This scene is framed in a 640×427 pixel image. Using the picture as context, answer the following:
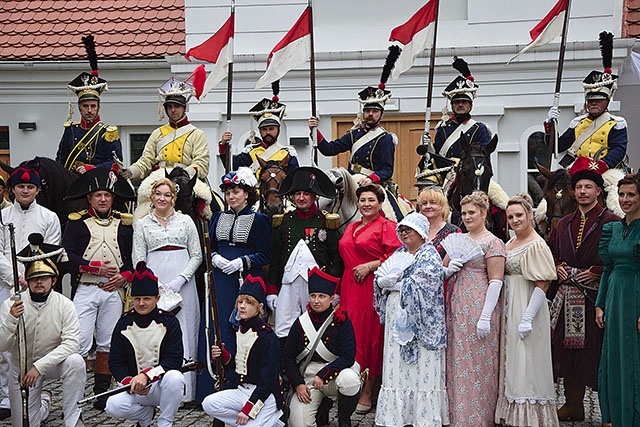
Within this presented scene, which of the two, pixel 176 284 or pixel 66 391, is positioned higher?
pixel 176 284

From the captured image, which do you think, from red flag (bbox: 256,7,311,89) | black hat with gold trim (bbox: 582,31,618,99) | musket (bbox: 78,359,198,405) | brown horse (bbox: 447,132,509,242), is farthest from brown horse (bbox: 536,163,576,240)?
musket (bbox: 78,359,198,405)

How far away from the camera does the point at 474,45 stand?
13.1 m

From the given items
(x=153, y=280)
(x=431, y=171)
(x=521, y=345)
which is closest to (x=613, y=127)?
(x=431, y=171)

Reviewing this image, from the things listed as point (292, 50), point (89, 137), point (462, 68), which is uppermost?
point (292, 50)

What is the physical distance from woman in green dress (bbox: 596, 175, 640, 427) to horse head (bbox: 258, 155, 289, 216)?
10.6 feet

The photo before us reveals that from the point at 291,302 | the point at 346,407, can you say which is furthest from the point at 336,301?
the point at 346,407

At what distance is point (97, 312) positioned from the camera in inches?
328

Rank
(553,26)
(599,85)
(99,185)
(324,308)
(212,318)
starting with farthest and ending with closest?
(553,26)
(599,85)
(99,185)
(212,318)
(324,308)

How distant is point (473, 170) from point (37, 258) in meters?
4.06

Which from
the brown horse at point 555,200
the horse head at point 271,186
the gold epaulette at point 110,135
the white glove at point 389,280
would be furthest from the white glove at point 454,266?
the gold epaulette at point 110,135

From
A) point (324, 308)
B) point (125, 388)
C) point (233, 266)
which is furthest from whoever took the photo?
point (233, 266)

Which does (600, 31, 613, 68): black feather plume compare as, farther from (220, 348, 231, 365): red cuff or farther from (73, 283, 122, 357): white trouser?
(73, 283, 122, 357): white trouser

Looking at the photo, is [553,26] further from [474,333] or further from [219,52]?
[474,333]

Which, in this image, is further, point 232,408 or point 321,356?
point 321,356
